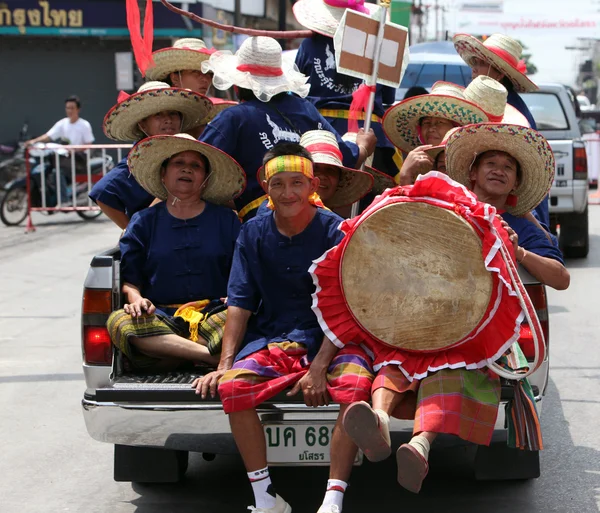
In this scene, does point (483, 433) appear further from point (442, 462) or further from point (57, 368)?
point (57, 368)

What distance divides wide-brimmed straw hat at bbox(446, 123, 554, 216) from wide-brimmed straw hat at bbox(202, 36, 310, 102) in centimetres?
102

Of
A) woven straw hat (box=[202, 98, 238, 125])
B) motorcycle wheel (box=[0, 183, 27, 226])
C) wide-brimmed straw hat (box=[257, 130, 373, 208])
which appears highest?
woven straw hat (box=[202, 98, 238, 125])

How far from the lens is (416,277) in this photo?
432 cm

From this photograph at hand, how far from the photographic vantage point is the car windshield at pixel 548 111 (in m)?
12.4

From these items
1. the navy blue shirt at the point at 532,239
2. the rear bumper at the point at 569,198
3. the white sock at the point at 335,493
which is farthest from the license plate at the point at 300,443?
the rear bumper at the point at 569,198

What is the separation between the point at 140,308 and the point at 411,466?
60.0 inches

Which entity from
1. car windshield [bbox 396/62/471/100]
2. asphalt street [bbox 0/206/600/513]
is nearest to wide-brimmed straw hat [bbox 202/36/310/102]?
asphalt street [bbox 0/206/600/513]

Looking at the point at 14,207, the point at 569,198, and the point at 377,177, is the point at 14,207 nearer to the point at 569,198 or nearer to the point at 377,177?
the point at 569,198

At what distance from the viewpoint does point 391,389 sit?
4.27 meters

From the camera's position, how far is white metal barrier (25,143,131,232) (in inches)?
644

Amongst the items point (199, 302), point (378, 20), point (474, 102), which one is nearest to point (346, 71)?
point (378, 20)

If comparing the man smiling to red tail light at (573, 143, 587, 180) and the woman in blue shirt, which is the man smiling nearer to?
the woman in blue shirt

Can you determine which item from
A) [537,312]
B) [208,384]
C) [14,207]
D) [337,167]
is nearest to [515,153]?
[537,312]

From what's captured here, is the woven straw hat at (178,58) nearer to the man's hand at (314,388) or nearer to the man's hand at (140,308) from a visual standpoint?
the man's hand at (140,308)
